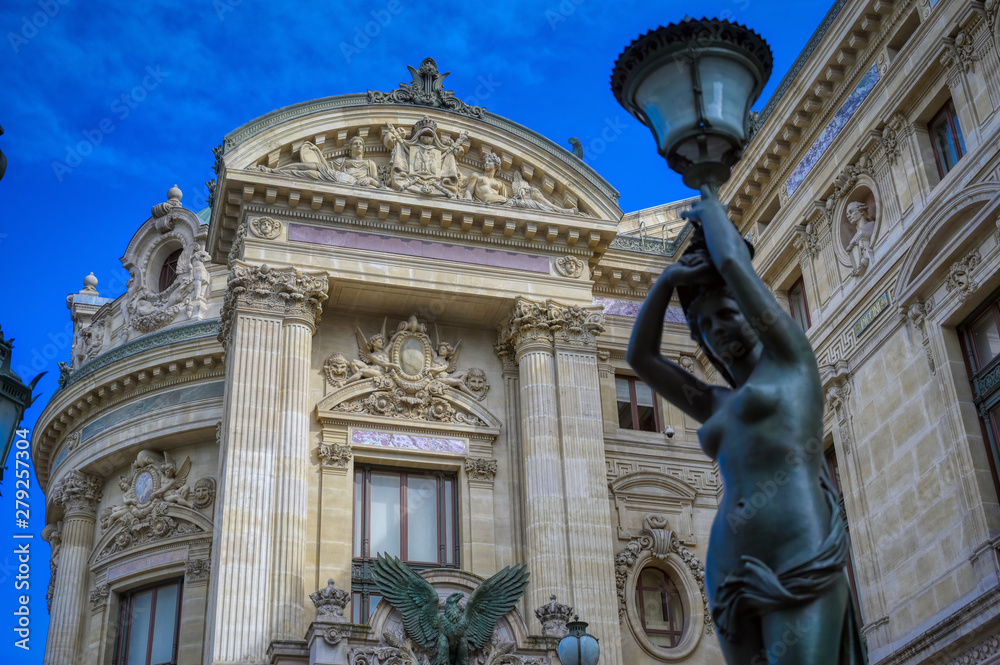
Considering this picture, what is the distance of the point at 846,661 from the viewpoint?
14.9ft

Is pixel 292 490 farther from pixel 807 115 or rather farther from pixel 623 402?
pixel 807 115

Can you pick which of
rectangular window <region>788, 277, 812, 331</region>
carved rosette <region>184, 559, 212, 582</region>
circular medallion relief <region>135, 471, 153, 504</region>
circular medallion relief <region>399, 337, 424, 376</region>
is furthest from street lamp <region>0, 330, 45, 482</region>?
circular medallion relief <region>135, 471, 153, 504</region>

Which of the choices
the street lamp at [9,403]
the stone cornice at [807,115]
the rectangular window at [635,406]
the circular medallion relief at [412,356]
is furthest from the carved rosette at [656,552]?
the street lamp at [9,403]

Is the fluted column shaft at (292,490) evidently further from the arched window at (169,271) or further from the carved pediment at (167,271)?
the arched window at (169,271)

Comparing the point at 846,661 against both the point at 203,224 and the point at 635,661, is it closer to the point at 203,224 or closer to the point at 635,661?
the point at 635,661

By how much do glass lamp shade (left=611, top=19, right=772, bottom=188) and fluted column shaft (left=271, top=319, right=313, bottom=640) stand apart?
49.0 ft

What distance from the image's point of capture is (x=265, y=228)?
22578mm

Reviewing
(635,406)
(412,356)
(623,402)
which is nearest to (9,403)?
(412,356)

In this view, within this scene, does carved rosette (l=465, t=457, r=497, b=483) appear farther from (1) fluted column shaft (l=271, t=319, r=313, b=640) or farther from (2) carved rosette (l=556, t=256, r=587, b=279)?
(2) carved rosette (l=556, t=256, r=587, b=279)

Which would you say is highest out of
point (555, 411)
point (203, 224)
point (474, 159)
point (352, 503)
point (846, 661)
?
point (203, 224)

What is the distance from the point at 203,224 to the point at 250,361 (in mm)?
11065

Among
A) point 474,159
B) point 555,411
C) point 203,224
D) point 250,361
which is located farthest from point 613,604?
point 203,224

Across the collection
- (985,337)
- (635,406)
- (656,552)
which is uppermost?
(635,406)

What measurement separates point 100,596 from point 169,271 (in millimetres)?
8487
